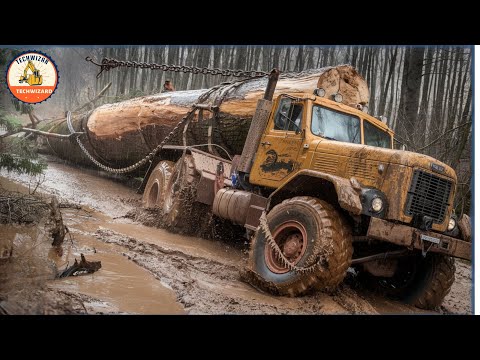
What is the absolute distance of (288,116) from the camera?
6316 millimetres

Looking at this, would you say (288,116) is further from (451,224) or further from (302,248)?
(451,224)

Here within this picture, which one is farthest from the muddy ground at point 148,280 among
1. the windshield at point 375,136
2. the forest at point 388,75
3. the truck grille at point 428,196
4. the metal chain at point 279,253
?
the windshield at point 375,136

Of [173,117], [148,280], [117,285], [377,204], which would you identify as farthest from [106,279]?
[173,117]

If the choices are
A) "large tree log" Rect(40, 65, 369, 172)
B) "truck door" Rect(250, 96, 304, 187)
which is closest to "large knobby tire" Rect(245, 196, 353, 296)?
"truck door" Rect(250, 96, 304, 187)

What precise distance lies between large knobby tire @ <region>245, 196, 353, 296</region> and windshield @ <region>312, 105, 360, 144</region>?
1220 mm

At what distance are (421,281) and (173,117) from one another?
212 inches

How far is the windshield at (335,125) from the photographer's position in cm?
612

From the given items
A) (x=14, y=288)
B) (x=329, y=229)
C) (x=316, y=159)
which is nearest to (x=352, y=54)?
(x=316, y=159)

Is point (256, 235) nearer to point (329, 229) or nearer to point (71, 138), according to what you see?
point (329, 229)

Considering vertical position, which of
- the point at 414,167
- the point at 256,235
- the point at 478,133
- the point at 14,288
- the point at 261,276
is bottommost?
the point at 14,288

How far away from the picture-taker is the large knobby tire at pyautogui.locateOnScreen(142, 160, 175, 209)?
8227mm

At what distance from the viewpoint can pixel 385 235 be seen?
4.77 metres

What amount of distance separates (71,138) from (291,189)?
5003 millimetres

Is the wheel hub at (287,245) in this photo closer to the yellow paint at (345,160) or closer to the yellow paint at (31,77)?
the yellow paint at (345,160)
